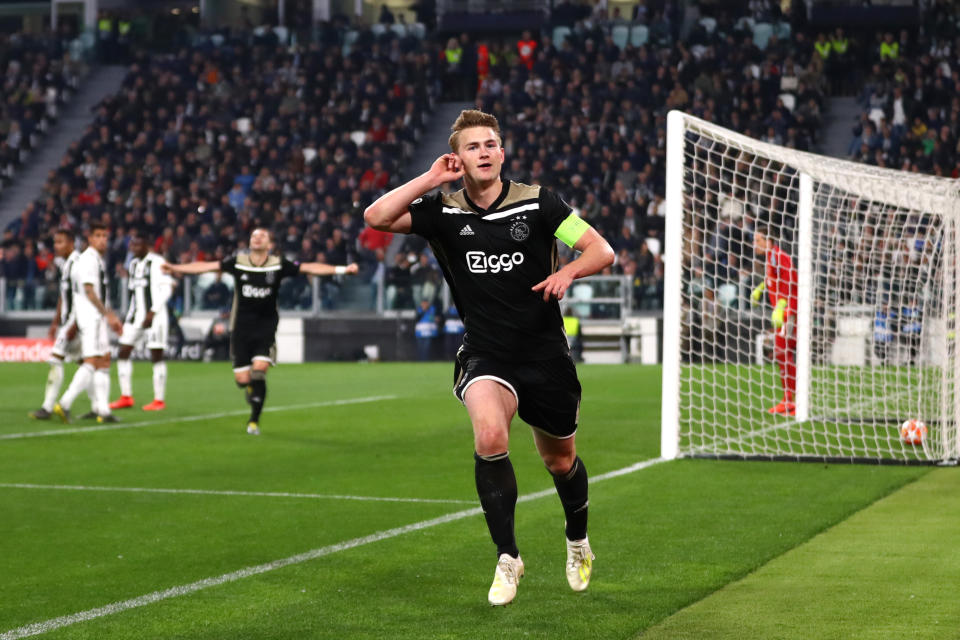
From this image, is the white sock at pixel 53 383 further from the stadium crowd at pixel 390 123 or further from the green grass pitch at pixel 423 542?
the stadium crowd at pixel 390 123

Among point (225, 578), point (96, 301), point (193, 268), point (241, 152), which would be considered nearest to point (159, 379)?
point (96, 301)

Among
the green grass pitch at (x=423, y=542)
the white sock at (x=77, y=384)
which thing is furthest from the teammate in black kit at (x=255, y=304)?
the white sock at (x=77, y=384)

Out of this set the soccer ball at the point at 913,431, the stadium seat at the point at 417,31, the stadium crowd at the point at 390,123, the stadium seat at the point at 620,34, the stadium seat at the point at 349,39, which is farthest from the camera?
the stadium seat at the point at 349,39

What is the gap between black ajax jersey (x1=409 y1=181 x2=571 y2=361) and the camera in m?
5.84

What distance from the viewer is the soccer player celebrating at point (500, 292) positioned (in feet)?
18.8

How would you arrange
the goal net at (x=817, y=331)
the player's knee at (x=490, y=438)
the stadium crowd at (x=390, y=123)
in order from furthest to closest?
1. the stadium crowd at (x=390, y=123)
2. the goal net at (x=817, y=331)
3. the player's knee at (x=490, y=438)

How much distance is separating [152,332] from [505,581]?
12.1 m

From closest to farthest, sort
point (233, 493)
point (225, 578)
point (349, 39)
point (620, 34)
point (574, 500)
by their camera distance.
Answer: point (574, 500)
point (225, 578)
point (233, 493)
point (620, 34)
point (349, 39)

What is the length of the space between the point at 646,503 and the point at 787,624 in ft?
11.5

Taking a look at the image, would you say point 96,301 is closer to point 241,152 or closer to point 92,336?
point 92,336

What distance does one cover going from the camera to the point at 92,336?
14.8 meters

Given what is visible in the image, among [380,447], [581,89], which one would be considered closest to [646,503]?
[380,447]

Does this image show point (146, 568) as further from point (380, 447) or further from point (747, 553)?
point (380, 447)

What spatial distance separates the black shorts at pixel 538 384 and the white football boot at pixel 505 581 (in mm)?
626
